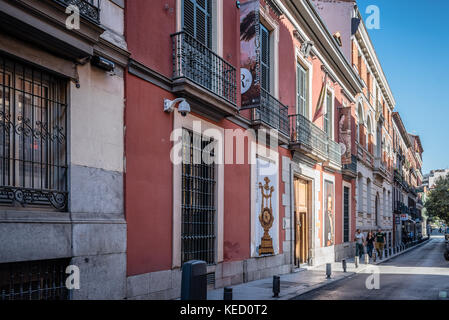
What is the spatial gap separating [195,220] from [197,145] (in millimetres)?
1883

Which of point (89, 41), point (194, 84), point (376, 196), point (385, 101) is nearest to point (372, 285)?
point (194, 84)

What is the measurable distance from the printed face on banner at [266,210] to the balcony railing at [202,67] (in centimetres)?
328

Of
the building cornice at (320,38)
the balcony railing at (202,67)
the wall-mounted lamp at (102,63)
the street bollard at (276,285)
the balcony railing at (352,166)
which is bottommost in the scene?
the street bollard at (276,285)

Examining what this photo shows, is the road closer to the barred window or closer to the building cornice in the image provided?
the barred window

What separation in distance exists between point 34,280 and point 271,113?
398 inches

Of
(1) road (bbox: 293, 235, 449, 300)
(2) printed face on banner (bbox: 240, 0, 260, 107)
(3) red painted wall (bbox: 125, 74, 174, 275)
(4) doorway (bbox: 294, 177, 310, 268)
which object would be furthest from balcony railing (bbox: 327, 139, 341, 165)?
(3) red painted wall (bbox: 125, 74, 174, 275)

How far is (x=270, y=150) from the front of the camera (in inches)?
604

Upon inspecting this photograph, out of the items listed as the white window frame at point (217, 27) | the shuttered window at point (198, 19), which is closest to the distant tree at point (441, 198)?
the white window frame at point (217, 27)

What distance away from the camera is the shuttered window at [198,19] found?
1114 cm

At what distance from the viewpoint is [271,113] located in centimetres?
1524

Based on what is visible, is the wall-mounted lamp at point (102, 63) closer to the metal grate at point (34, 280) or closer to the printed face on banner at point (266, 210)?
the metal grate at point (34, 280)

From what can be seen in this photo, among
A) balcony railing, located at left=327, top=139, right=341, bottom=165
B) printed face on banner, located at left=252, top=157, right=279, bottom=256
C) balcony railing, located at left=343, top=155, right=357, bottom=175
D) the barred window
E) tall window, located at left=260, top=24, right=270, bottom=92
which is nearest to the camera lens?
the barred window

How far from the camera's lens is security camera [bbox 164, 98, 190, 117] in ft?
32.1

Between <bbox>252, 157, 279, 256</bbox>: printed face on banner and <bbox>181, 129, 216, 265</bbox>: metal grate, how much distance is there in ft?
8.88
